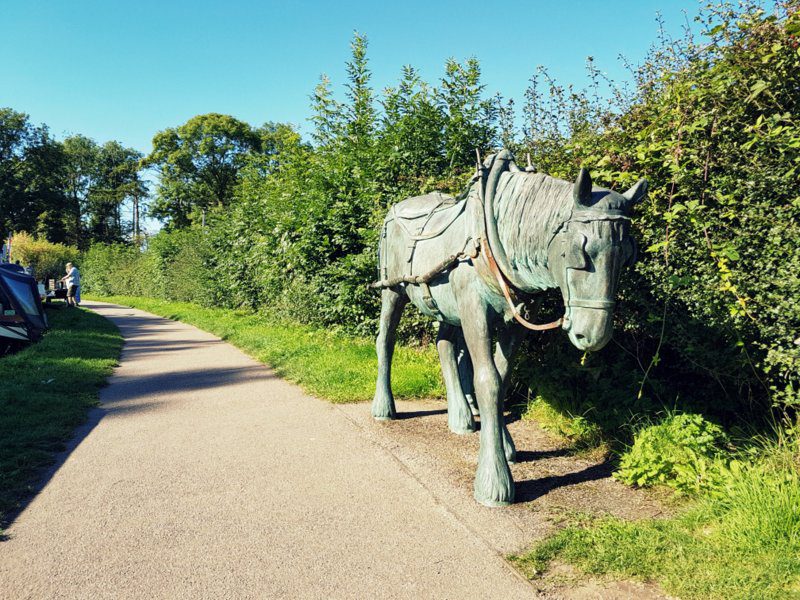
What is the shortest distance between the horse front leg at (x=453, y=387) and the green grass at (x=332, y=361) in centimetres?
121

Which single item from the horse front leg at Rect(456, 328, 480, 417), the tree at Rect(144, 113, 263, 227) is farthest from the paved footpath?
the tree at Rect(144, 113, 263, 227)

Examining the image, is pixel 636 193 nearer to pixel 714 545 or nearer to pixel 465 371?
pixel 714 545

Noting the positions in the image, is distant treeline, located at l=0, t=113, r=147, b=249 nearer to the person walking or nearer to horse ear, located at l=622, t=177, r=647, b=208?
the person walking

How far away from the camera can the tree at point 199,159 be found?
4316cm

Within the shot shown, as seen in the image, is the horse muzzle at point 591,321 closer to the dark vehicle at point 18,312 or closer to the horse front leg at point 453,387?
the horse front leg at point 453,387

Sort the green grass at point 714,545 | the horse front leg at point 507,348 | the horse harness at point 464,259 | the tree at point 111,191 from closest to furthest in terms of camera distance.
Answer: the green grass at point 714,545
the horse harness at point 464,259
the horse front leg at point 507,348
the tree at point 111,191

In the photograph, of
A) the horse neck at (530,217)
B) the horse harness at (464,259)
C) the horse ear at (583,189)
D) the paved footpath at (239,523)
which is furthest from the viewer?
the horse neck at (530,217)

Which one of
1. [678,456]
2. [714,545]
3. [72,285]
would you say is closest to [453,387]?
[678,456]

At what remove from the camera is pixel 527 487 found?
331cm

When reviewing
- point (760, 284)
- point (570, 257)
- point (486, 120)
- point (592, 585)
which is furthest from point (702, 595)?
A: point (486, 120)

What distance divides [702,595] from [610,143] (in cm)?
301

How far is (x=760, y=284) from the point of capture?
300 cm

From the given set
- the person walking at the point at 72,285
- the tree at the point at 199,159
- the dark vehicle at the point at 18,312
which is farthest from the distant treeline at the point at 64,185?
the dark vehicle at the point at 18,312

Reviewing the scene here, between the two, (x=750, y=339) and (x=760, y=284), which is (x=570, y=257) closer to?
(x=760, y=284)
